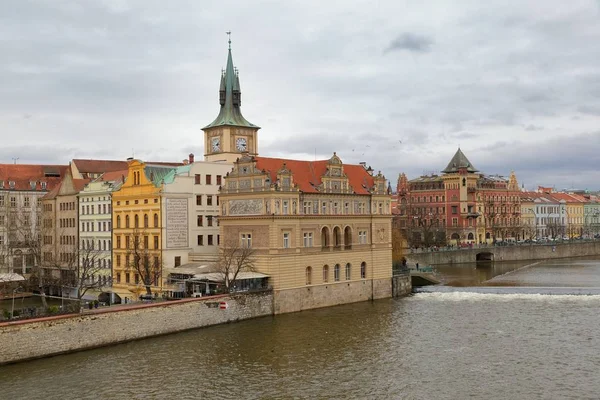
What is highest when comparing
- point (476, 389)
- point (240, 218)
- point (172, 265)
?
point (240, 218)

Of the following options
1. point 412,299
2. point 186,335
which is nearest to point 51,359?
point 186,335

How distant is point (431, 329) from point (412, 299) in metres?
18.1

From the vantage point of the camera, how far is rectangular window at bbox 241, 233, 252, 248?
67.6 meters

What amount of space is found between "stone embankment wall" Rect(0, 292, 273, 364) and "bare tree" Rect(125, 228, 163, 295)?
9579 millimetres

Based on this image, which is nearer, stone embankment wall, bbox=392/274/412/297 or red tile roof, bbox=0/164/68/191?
stone embankment wall, bbox=392/274/412/297

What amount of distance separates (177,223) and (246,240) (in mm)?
9140

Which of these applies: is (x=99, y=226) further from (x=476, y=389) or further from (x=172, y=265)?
(x=476, y=389)

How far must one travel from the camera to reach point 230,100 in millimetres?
85812

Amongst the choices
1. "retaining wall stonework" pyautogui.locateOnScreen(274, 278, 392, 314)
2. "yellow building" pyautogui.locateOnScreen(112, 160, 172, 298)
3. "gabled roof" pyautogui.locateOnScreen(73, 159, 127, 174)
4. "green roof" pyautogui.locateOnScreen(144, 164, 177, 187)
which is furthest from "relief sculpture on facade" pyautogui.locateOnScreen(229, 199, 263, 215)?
"gabled roof" pyautogui.locateOnScreen(73, 159, 127, 174)

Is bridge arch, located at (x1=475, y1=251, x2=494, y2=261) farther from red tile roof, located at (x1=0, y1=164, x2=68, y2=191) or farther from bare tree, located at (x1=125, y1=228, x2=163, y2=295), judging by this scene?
bare tree, located at (x1=125, y1=228, x2=163, y2=295)

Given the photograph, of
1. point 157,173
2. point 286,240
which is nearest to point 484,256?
point 286,240

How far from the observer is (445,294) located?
77.9 meters

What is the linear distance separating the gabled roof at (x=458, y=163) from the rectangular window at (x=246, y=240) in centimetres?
9807

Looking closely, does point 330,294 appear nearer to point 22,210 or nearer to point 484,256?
point 22,210
